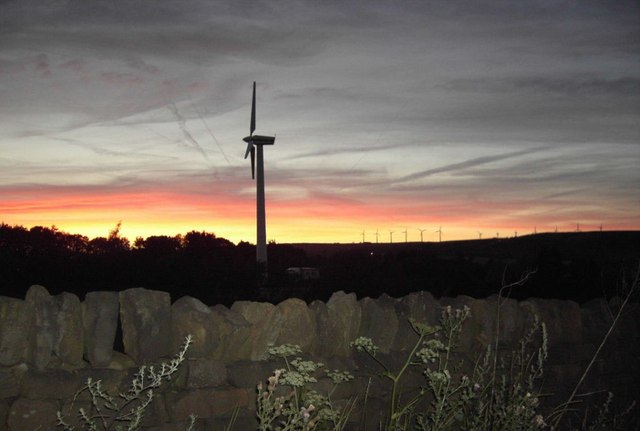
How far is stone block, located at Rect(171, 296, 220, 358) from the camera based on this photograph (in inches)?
212

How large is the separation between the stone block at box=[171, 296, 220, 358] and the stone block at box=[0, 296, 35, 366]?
3.69 ft

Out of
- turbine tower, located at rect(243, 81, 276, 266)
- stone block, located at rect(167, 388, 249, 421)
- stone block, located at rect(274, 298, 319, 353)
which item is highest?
turbine tower, located at rect(243, 81, 276, 266)

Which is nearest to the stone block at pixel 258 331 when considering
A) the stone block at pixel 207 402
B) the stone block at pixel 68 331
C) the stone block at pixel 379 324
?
the stone block at pixel 207 402

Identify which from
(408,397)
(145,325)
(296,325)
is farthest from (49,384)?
(408,397)

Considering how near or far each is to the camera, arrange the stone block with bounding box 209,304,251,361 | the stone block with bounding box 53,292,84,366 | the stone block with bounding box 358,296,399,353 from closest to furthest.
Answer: the stone block with bounding box 53,292,84,366 < the stone block with bounding box 209,304,251,361 < the stone block with bounding box 358,296,399,353

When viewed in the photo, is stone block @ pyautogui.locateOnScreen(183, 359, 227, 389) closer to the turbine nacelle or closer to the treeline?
the treeline

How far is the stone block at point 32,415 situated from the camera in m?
4.84

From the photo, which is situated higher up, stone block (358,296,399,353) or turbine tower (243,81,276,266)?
turbine tower (243,81,276,266)

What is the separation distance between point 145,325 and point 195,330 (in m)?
0.41

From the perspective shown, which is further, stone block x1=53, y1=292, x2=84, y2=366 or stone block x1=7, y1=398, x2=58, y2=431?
stone block x1=53, y1=292, x2=84, y2=366

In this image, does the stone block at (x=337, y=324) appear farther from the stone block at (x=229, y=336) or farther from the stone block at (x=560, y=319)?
the stone block at (x=560, y=319)

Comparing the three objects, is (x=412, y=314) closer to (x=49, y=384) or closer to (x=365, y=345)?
(x=365, y=345)

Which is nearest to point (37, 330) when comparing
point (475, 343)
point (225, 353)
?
point (225, 353)

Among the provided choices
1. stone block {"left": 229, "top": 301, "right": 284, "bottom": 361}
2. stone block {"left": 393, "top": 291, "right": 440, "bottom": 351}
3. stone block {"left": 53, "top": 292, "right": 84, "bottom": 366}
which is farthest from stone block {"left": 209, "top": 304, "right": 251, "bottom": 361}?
stone block {"left": 393, "top": 291, "right": 440, "bottom": 351}
